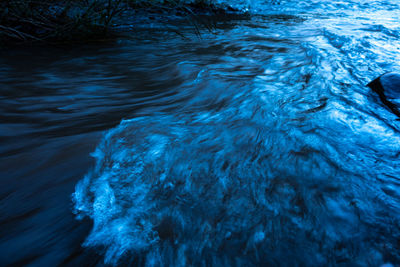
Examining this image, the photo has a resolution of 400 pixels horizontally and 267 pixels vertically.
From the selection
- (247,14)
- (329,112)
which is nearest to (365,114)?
(329,112)

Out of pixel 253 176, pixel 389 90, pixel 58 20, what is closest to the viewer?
pixel 253 176

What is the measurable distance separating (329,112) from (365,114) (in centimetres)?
28

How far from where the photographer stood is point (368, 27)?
484cm

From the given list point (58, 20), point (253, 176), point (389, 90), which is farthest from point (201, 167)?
point (58, 20)

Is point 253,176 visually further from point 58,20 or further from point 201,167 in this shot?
point 58,20

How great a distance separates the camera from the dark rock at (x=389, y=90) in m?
2.05

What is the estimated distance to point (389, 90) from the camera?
7.09 feet

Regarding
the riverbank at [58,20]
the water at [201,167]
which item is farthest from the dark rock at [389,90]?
the riverbank at [58,20]

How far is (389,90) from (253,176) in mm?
1659

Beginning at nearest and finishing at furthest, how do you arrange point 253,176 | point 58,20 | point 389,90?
point 253,176 < point 389,90 < point 58,20

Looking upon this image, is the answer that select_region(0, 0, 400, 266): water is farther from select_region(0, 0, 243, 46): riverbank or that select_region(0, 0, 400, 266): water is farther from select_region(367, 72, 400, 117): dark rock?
select_region(0, 0, 243, 46): riverbank

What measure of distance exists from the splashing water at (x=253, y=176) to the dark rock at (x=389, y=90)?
→ 0.09 metres

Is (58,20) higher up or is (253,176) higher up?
(58,20)

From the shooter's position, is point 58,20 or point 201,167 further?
point 58,20
